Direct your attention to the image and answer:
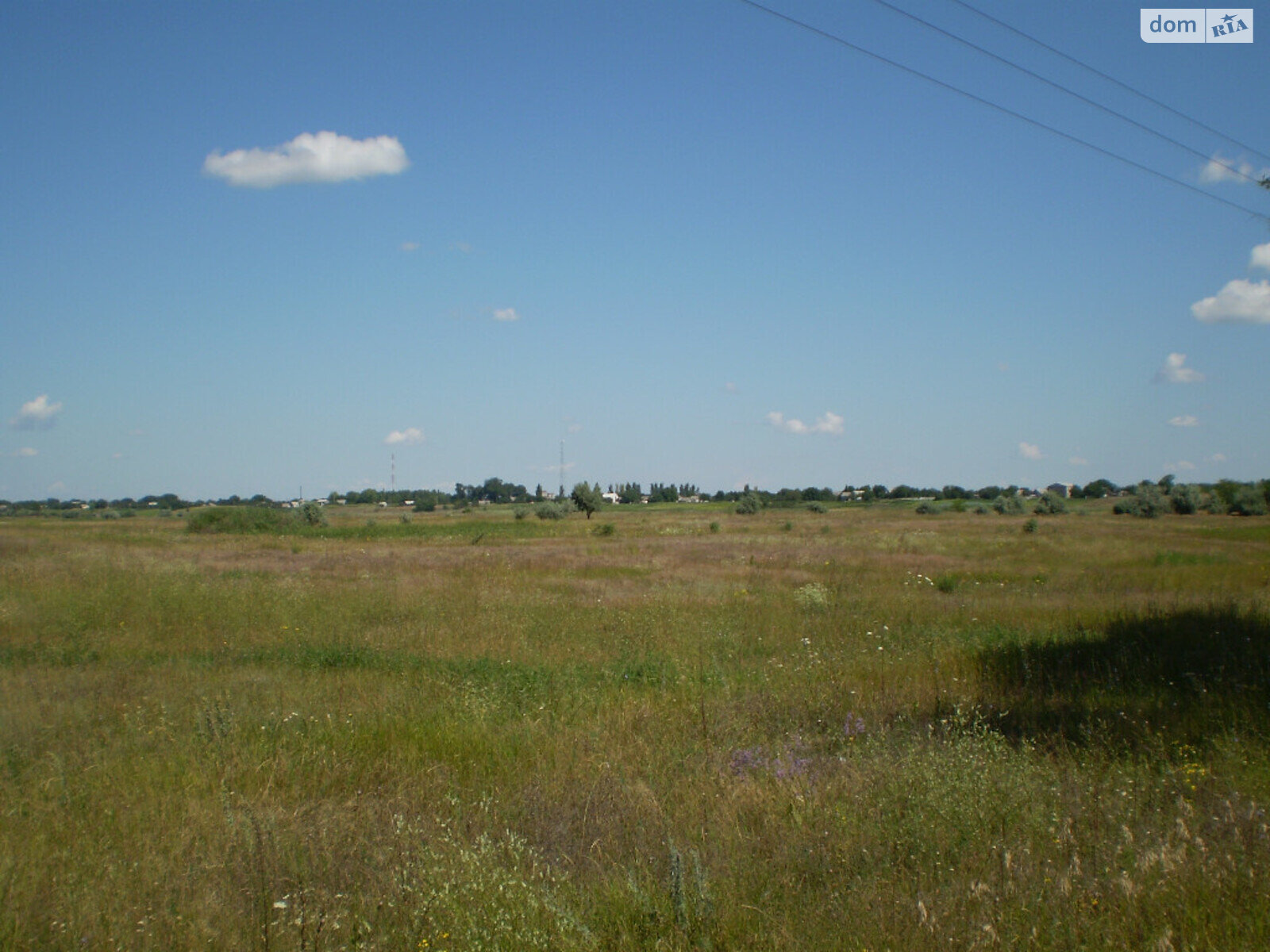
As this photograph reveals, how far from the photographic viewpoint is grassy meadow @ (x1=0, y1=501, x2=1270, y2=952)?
11.1 feet

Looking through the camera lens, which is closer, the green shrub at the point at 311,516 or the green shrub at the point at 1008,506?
the green shrub at the point at 311,516

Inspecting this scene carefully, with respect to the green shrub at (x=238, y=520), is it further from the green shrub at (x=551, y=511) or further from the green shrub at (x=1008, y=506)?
the green shrub at (x=1008, y=506)

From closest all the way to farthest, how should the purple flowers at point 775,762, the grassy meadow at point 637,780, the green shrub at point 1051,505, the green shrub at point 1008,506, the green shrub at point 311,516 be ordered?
the grassy meadow at point 637,780 → the purple flowers at point 775,762 → the green shrub at point 311,516 → the green shrub at point 1051,505 → the green shrub at point 1008,506

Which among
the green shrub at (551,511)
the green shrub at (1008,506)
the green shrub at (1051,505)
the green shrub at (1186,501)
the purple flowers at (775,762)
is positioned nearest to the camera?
the purple flowers at (775,762)

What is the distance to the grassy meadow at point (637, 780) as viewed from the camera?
3.38 meters

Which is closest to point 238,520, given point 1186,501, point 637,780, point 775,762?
point 637,780

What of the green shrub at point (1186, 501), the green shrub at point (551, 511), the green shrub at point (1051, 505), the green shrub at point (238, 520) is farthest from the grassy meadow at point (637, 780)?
the green shrub at point (551, 511)

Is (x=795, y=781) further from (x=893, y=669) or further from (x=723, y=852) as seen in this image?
(x=893, y=669)

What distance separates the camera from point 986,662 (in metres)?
9.04

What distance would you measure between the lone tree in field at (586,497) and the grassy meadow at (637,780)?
7021 cm

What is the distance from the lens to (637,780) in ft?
17.6

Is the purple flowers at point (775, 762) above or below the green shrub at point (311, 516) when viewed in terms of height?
below

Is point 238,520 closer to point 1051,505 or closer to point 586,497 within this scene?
point 586,497

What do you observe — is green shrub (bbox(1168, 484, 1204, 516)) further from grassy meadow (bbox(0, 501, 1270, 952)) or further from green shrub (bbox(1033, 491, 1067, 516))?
grassy meadow (bbox(0, 501, 1270, 952))
